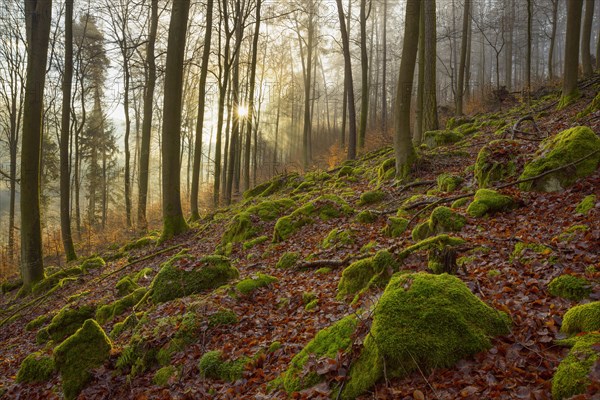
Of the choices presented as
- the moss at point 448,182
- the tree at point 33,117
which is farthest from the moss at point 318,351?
the tree at point 33,117

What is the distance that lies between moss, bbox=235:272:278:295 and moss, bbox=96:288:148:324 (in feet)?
7.71

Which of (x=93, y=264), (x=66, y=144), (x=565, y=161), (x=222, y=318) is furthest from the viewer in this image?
(x=66, y=144)

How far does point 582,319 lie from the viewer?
2.90 meters

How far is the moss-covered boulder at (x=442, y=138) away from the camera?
12.9 m

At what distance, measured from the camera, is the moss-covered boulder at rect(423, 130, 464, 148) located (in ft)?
42.3

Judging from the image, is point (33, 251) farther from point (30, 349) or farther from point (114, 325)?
point (114, 325)

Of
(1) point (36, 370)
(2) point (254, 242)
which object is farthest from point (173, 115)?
(1) point (36, 370)

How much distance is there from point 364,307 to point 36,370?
4.98m

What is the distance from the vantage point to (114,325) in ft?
21.6

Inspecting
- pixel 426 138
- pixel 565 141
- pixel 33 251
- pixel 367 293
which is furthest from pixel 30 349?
pixel 426 138

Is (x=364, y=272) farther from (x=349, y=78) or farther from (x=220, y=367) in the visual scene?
(x=349, y=78)

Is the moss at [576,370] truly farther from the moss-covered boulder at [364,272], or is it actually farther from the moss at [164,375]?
the moss at [164,375]

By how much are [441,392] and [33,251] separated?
38.3ft

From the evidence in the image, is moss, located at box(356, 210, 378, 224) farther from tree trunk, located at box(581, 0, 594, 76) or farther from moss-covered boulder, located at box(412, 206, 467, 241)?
tree trunk, located at box(581, 0, 594, 76)
